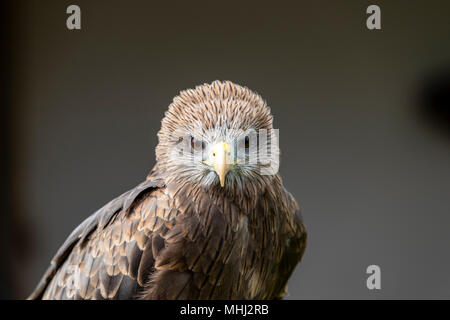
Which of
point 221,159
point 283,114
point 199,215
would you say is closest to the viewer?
point 221,159

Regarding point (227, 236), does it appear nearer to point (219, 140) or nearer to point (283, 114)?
point (219, 140)

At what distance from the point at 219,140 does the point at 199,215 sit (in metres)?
0.16

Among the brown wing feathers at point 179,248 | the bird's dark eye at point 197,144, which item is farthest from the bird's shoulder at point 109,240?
the bird's dark eye at point 197,144

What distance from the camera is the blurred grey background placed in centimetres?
97

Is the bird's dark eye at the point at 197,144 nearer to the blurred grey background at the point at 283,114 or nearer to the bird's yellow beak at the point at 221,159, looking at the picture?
the bird's yellow beak at the point at 221,159

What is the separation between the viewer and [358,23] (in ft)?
3.40

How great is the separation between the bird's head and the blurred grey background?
0.15 m

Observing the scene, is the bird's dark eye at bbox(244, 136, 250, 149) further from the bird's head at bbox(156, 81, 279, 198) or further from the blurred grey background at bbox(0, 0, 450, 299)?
the blurred grey background at bbox(0, 0, 450, 299)

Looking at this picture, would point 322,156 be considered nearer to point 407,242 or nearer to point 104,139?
point 407,242

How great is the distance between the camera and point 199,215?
31.9 inches

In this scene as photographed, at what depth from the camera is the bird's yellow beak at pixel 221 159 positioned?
0.71m

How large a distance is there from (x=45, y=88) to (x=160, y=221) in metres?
0.44

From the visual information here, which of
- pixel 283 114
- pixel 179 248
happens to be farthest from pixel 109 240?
pixel 283 114
